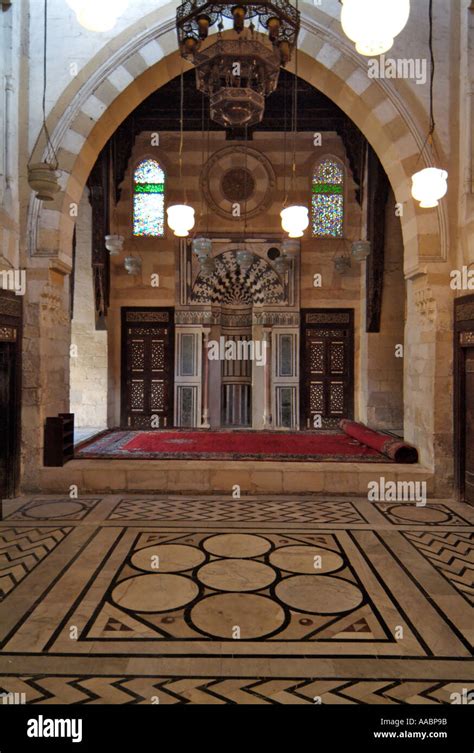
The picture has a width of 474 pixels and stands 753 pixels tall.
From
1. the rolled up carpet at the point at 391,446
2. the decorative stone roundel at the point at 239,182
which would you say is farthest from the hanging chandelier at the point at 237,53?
the decorative stone roundel at the point at 239,182

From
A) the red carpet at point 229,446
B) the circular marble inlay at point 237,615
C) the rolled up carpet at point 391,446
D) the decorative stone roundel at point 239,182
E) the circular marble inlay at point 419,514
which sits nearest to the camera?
the circular marble inlay at point 237,615

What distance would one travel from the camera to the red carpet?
504cm

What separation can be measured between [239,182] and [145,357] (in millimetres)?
3304

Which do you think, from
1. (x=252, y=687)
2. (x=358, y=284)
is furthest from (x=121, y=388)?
(x=252, y=687)

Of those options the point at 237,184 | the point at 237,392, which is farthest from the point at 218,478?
the point at 237,184

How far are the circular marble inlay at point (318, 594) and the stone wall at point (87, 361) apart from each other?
5860 mm

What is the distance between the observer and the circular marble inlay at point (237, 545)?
321 centimetres

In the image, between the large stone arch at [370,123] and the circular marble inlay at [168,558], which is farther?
the large stone arch at [370,123]

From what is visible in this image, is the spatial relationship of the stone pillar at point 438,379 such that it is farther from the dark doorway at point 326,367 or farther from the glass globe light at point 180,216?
the dark doorway at point 326,367

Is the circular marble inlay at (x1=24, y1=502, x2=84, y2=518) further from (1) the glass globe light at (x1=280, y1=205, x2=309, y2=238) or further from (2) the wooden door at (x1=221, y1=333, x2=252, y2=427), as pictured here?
(2) the wooden door at (x1=221, y1=333, x2=252, y2=427)

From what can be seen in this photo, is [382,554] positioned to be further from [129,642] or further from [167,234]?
[167,234]

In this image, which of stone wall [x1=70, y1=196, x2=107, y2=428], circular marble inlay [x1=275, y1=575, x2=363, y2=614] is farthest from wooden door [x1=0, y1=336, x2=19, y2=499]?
stone wall [x1=70, y1=196, x2=107, y2=428]

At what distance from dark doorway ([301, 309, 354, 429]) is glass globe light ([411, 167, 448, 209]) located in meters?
4.59

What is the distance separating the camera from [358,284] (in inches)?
331
